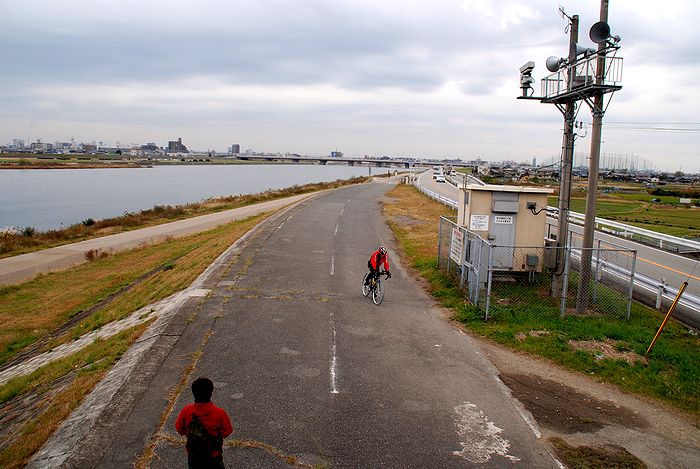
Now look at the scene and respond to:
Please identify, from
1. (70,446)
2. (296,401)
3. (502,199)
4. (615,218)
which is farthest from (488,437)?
(615,218)

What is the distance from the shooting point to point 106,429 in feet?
22.4

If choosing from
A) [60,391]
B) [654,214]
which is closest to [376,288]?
[60,391]

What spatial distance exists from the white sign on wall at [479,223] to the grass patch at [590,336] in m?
1.63

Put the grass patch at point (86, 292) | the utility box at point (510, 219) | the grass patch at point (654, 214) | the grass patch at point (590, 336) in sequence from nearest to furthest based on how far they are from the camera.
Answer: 1. the grass patch at point (590, 336)
2. the utility box at point (510, 219)
3. the grass patch at point (86, 292)
4. the grass patch at point (654, 214)

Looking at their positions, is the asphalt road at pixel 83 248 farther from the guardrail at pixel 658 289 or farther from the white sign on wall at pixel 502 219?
the guardrail at pixel 658 289

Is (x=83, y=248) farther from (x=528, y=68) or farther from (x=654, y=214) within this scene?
(x=654, y=214)

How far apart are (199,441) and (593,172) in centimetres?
990

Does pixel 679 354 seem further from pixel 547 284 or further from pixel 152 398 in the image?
pixel 152 398

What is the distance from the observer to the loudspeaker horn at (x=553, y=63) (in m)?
12.6

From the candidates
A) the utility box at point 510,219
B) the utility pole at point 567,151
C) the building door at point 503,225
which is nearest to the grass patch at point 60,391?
the utility box at point 510,219

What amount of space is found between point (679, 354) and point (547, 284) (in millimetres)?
5082

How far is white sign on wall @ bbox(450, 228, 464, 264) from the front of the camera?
14.2 meters

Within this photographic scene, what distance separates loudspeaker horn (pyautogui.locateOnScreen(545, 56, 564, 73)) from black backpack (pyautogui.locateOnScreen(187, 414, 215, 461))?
11562mm

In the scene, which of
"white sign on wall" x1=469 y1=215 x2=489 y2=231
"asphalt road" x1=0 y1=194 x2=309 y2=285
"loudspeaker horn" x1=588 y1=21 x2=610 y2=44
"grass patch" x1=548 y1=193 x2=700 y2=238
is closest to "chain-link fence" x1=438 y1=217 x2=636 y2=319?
"white sign on wall" x1=469 y1=215 x2=489 y2=231
